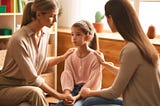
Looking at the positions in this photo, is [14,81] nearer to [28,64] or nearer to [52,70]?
[28,64]

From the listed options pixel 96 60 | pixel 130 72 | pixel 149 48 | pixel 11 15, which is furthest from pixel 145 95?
pixel 11 15

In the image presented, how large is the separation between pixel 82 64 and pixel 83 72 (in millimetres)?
64

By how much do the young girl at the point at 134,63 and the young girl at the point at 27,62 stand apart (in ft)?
1.75

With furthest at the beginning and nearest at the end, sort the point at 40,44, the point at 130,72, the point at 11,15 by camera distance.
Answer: the point at 11,15 < the point at 40,44 < the point at 130,72

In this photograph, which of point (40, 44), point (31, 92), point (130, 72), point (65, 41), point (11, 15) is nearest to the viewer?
point (130, 72)

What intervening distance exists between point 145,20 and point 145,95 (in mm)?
1952

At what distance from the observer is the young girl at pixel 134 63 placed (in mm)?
1712

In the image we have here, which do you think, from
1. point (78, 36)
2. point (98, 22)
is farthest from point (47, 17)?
point (98, 22)

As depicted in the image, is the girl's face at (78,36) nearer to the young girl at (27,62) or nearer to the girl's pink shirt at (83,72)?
the girl's pink shirt at (83,72)

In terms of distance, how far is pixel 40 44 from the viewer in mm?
2285

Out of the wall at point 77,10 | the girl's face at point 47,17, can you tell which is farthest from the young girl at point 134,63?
the wall at point 77,10

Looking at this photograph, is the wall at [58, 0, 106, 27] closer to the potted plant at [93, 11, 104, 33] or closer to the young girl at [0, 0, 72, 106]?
the potted plant at [93, 11, 104, 33]

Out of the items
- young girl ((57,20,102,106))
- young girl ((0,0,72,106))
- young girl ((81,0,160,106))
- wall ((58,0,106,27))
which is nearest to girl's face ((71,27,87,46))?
young girl ((57,20,102,106))

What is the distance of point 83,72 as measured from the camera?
2414 mm
